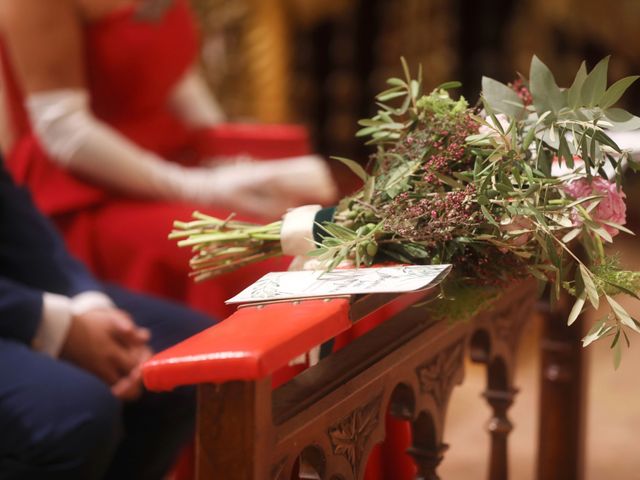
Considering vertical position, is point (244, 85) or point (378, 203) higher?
point (244, 85)

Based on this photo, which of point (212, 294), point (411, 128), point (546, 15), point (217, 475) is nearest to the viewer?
point (217, 475)

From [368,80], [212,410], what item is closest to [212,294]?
[212,410]

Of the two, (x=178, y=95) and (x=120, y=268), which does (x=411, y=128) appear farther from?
(x=178, y=95)

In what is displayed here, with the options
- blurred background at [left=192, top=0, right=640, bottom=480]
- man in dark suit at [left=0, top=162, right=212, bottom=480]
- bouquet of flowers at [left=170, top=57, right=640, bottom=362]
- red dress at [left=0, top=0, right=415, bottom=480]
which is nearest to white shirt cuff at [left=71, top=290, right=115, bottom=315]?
man in dark suit at [left=0, top=162, right=212, bottom=480]

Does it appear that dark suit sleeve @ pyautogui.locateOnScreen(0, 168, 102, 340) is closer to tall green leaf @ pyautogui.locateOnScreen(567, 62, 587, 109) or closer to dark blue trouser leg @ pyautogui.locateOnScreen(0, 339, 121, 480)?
dark blue trouser leg @ pyautogui.locateOnScreen(0, 339, 121, 480)

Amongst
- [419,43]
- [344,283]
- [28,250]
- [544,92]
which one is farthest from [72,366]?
[419,43]

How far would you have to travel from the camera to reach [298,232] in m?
1.12

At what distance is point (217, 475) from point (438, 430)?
438 millimetres

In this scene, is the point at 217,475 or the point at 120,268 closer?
the point at 217,475

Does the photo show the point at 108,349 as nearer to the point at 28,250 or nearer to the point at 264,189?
the point at 28,250

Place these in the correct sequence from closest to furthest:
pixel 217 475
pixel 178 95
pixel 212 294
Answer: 1. pixel 217 475
2. pixel 212 294
3. pixel 178 95

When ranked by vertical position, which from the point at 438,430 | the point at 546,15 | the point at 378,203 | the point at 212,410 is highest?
the point at 546,15

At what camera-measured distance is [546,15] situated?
4207 mm

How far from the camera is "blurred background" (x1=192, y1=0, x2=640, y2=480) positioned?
3.86 m
